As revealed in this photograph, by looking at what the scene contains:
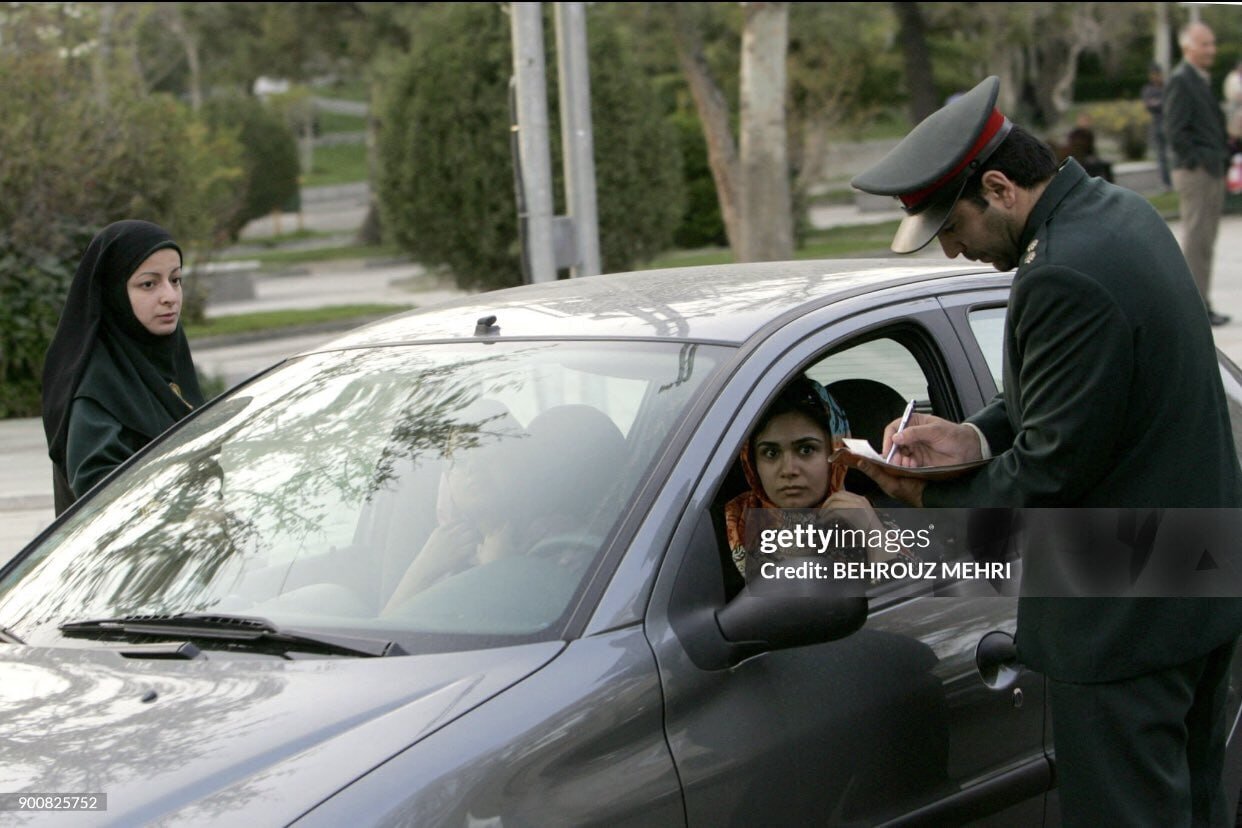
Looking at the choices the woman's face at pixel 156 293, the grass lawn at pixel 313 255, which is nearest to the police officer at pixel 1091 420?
the woman's face at pixel 156 293

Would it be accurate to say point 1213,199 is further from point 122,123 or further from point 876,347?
point 876,347

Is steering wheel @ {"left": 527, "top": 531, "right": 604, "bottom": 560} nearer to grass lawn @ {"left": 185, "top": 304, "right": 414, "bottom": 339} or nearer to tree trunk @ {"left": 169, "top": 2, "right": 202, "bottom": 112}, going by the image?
Result: grass lawn @ {"left": 185, "top": 304, "right": 414, "bottom": 339}

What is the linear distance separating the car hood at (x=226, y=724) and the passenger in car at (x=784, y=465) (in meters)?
0.84

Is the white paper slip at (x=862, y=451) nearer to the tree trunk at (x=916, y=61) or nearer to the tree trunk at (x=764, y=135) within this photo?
the tree trunk at (x=764, y=135)

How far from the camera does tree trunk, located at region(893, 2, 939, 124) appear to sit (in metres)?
37.8

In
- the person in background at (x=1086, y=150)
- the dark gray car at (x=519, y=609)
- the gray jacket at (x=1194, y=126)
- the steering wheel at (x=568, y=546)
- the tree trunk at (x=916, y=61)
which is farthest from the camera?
the tree trunk at (x=916, y=61)

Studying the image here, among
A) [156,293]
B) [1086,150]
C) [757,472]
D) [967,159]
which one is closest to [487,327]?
[757,472]

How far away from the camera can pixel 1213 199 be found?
Answer: 535 inches

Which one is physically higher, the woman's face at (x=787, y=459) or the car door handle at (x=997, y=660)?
the woman's face at (x=787, y=459)

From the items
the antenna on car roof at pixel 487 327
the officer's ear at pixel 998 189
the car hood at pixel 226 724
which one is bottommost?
the car hood at pixel 226 724

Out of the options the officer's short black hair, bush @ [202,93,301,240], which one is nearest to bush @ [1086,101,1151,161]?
bush @ [202,93,301,240]

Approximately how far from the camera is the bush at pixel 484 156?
19875mm

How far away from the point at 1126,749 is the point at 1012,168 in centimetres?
106

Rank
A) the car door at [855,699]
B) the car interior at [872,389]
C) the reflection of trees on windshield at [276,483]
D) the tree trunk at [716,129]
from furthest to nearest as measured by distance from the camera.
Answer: the tree trunk at [716,129], the car interior at [872,389], the reflection of trees on windshield at [276,483], the car door at [855,699]
